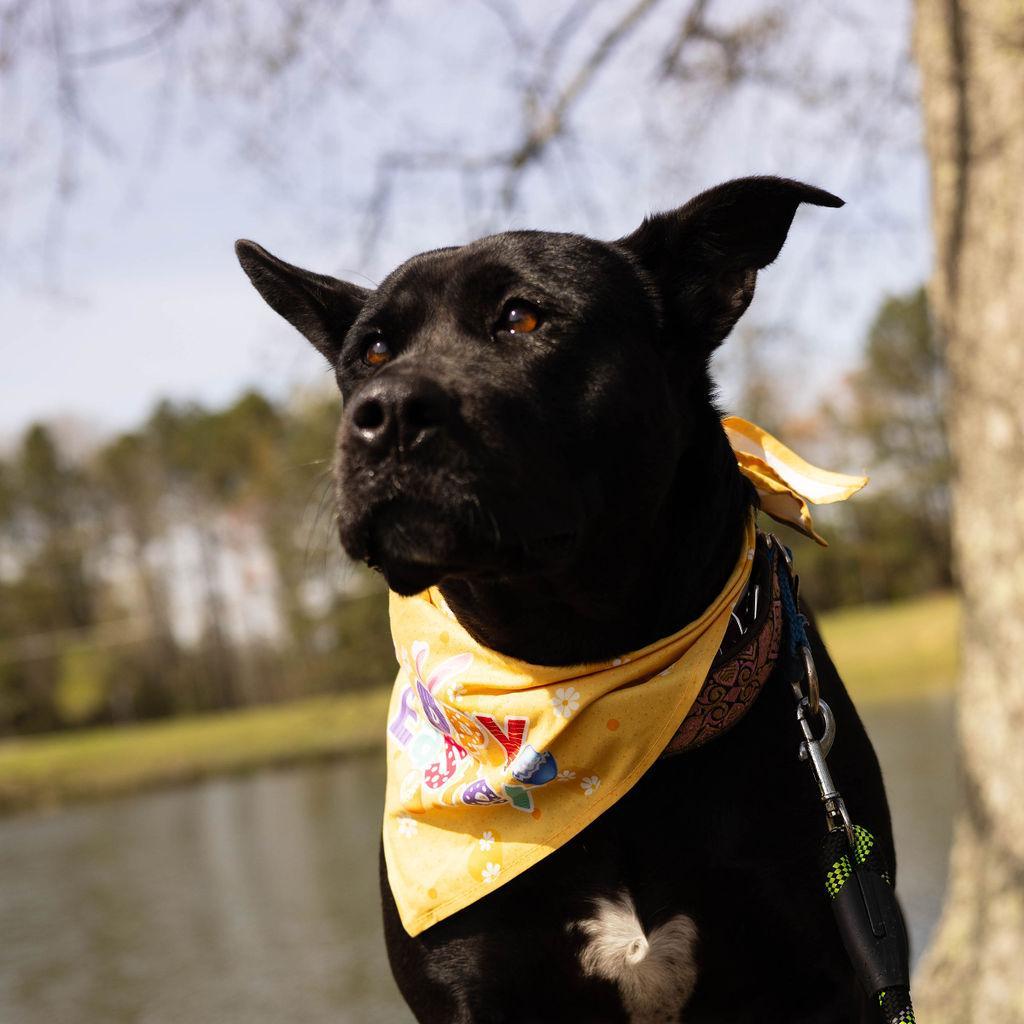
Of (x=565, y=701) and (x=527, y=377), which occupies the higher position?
(x=527, y=377)

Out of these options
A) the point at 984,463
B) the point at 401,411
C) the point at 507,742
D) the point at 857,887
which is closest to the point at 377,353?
the point at 401,411

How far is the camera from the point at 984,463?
496 cm

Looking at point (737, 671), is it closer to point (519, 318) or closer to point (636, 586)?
point (636, 586)

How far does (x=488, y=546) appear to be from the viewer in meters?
2.19

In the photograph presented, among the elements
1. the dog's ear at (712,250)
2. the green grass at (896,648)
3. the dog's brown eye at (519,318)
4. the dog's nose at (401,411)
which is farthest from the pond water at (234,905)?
the dog's nose at (401,411)

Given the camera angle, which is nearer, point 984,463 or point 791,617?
point 791,617

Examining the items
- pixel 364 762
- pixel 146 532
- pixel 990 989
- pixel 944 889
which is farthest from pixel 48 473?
pixel 990 989

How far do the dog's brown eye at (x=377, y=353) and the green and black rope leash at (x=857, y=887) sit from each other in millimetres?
1058

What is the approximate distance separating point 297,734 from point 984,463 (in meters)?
29.0

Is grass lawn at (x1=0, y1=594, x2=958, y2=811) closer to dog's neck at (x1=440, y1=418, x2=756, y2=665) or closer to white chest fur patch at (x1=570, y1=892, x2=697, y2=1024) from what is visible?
dog's neck at (x1=440, y1=418, x2=756, y2=665)

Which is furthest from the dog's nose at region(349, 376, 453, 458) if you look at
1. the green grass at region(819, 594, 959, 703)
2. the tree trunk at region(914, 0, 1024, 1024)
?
the green grass at region(819, 594, 959, 703)

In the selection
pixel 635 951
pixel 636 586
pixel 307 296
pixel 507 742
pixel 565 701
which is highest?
pixel 307 296

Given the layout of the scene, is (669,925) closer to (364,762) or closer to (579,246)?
(579,246)

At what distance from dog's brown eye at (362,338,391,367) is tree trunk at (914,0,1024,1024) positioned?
3.12 meters
